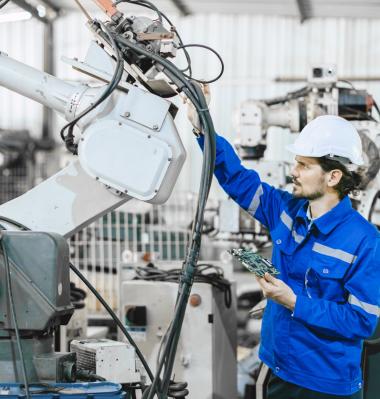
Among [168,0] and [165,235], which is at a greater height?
[168,0]

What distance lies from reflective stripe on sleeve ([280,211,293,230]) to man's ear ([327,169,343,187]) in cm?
20

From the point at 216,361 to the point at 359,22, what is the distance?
5.64 meters

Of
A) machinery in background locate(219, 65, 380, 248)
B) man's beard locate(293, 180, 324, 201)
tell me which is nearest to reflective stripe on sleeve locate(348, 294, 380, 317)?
man's beard locate(293, 180, 324, 201)

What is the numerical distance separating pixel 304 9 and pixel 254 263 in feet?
19.8

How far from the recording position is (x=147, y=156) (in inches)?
83.1

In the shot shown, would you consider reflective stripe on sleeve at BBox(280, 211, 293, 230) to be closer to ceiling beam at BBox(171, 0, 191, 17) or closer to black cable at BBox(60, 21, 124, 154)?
black cable at BBox(60, 21, 124, 154)

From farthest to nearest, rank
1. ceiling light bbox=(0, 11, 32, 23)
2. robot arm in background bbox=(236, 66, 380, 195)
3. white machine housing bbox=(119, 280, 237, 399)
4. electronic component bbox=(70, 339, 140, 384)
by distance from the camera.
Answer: robot arm in background bbox=(236, 66, 380, 195)
white machine housing bbox=(119, 280, 237, 399)
ceiling light bbox=(0, 11, 32, 23)
electronic component bbox=(70, 339, 140, 384)

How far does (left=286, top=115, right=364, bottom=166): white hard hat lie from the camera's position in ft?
8.16

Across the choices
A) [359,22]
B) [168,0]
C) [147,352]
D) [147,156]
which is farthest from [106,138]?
[359,22]

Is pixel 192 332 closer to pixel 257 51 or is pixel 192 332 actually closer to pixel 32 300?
pixel 32 300

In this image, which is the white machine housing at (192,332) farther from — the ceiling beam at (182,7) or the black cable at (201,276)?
the ceiling beam at (182,7)

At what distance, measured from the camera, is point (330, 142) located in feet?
8.18

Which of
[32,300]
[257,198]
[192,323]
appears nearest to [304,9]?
[192,323]

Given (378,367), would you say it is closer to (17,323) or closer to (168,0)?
(17,323)
